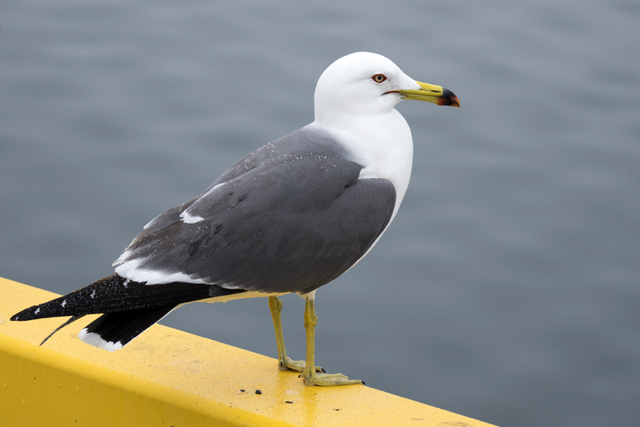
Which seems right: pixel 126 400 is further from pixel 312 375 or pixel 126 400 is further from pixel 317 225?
pixel 317 225

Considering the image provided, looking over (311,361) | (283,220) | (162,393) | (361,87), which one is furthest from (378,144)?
(162,393)

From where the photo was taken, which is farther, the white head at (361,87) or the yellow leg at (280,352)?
the yellow leg at (280,352)

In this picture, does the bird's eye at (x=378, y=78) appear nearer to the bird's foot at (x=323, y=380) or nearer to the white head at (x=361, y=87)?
the white head at (x=361, y=87)

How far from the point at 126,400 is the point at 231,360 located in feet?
1.09

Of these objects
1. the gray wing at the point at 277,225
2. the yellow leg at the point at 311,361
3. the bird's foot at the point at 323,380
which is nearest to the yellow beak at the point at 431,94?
the gray wing at the point at 277,225

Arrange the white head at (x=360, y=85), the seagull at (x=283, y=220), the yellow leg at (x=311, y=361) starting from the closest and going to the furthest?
the seagull at (x=283, y=220) → the white head at (x=360, y=85) → the yellow leg at (x=311, y=361)

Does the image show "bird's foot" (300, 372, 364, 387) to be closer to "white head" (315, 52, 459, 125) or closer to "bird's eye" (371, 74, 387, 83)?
"white head" (315, 52, 459, 125)

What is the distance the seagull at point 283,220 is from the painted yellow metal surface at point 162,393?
270mm

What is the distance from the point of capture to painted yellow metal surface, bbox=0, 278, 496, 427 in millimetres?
1855

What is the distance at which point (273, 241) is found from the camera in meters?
1.73

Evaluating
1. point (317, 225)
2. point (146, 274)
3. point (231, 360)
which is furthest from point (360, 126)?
point (231, 360)

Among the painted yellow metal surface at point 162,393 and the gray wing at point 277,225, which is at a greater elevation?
the gray wing at point 277,225

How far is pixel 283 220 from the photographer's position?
1.74 meters

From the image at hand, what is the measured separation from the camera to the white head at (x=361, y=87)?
1854 mm
